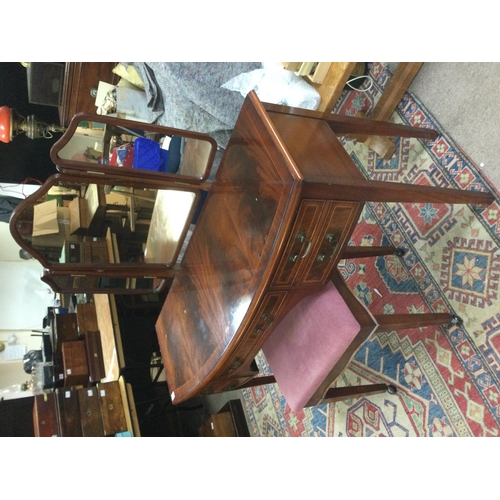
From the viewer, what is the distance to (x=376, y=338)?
1.79 meters

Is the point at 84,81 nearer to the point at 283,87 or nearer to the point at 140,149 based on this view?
the point at 140,149

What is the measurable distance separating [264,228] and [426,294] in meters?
0.91

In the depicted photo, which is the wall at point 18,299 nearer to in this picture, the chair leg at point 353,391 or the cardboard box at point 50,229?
the cardboard box at point 50,229

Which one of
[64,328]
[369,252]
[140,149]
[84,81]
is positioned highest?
[84,81]

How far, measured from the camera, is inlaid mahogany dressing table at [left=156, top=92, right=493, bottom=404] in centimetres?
91

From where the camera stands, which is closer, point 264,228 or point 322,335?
point 264,228

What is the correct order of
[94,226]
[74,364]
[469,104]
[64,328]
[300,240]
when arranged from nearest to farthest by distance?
1. [300,240]
2. [469,104]
3. [74,364]
4. [64,328]
5. [94,226]

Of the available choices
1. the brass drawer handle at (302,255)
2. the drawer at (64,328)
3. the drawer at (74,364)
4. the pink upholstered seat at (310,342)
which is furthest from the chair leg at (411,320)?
the drawer at (64,328)

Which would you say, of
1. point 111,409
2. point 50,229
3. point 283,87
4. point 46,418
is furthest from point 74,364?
point 283,87

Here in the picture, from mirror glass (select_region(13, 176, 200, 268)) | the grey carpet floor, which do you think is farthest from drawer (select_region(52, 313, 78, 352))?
the grey carpet floor

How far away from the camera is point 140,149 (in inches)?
89.4

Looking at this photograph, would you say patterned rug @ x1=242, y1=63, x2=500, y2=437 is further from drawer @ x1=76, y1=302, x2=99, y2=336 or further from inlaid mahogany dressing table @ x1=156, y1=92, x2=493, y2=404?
drawer @ x1=76, y1=302, x2=99, y2=336
